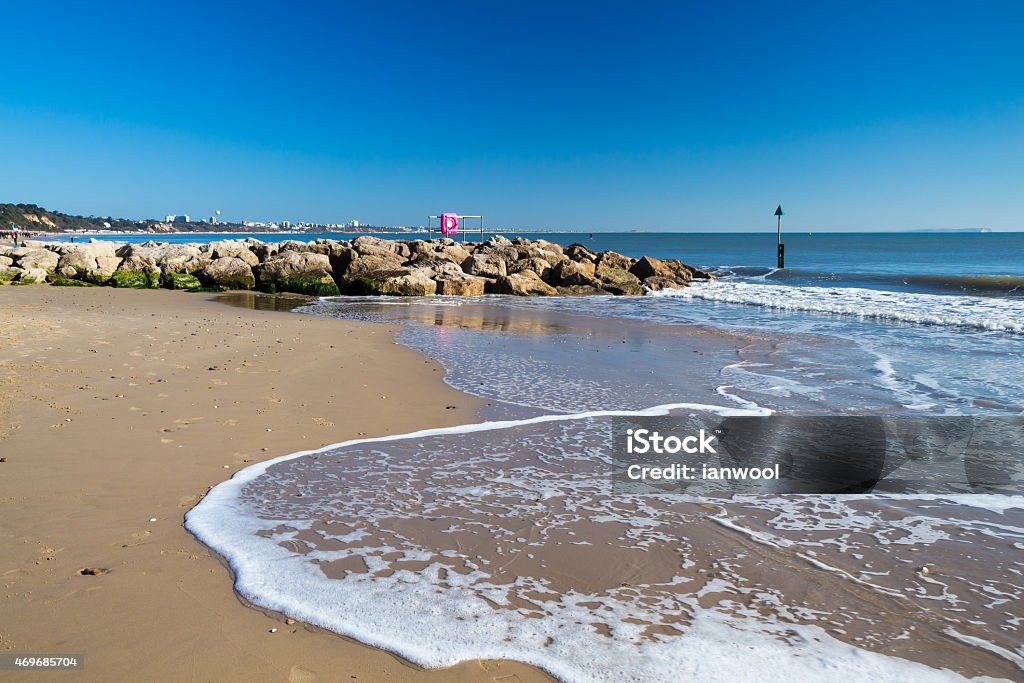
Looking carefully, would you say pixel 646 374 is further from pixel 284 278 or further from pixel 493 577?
pixel 284 278

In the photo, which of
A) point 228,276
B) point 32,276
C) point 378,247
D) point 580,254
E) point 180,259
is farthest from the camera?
point 580,254

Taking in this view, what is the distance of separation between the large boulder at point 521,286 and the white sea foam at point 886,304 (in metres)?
4.72

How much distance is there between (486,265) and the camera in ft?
91.1

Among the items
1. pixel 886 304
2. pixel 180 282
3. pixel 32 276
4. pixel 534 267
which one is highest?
pixel 534 267

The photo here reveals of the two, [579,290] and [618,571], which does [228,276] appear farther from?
[618,571]

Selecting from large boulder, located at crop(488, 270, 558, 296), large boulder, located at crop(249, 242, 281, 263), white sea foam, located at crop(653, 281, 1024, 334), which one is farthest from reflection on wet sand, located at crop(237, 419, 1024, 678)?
large boulder, located at crop(249, 242, 281, 263)

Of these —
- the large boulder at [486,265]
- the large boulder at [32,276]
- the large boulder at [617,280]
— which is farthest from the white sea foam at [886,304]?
the large boulder at [32,276]

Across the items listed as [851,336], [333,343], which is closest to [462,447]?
[333,343]

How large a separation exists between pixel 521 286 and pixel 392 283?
16.2 ft

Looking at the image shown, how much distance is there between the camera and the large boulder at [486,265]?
2742 cm

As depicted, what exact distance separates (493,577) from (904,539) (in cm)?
260

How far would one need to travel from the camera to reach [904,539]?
13.6ft

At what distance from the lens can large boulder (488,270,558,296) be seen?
25625 millimetres

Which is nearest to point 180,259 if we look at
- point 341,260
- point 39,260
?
point 39,260
